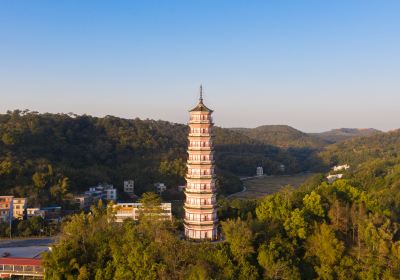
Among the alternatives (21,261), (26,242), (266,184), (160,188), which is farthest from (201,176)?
(266,184)

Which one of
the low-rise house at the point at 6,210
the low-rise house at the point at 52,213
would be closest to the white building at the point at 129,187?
the low-rise house at the point at 52,213

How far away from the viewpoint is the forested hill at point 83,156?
46969mm

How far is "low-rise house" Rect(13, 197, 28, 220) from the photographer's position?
40.1 metres

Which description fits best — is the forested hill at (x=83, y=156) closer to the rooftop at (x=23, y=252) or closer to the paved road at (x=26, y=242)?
the paved road at (x=26, y=242)

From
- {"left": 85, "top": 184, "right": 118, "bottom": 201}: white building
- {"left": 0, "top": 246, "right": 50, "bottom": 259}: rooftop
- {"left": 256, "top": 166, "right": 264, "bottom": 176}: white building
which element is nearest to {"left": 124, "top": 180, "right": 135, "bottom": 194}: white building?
{"left": 85, "top": 184, "right": 118, "bottom": 201}: white building

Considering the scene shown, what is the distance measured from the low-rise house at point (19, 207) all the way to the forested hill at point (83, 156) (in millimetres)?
2009

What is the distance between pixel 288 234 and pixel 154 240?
727 centimetres

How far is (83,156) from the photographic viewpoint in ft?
203

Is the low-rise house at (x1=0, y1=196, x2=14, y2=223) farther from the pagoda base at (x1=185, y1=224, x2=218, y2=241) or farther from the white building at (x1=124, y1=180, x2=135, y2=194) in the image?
the pagoda base at (x1=185, y1=224, x2=218, y2=241)

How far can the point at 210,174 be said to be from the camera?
24.8 m

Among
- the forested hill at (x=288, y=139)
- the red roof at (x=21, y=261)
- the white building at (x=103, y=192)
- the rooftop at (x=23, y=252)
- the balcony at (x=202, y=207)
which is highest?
the forested hill at (x=288, y=139)

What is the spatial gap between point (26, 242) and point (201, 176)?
→ 1659 centimetres

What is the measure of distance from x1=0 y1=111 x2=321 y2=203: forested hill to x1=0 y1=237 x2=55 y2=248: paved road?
320 inches

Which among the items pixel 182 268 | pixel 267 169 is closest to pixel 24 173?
pixel 182 268
